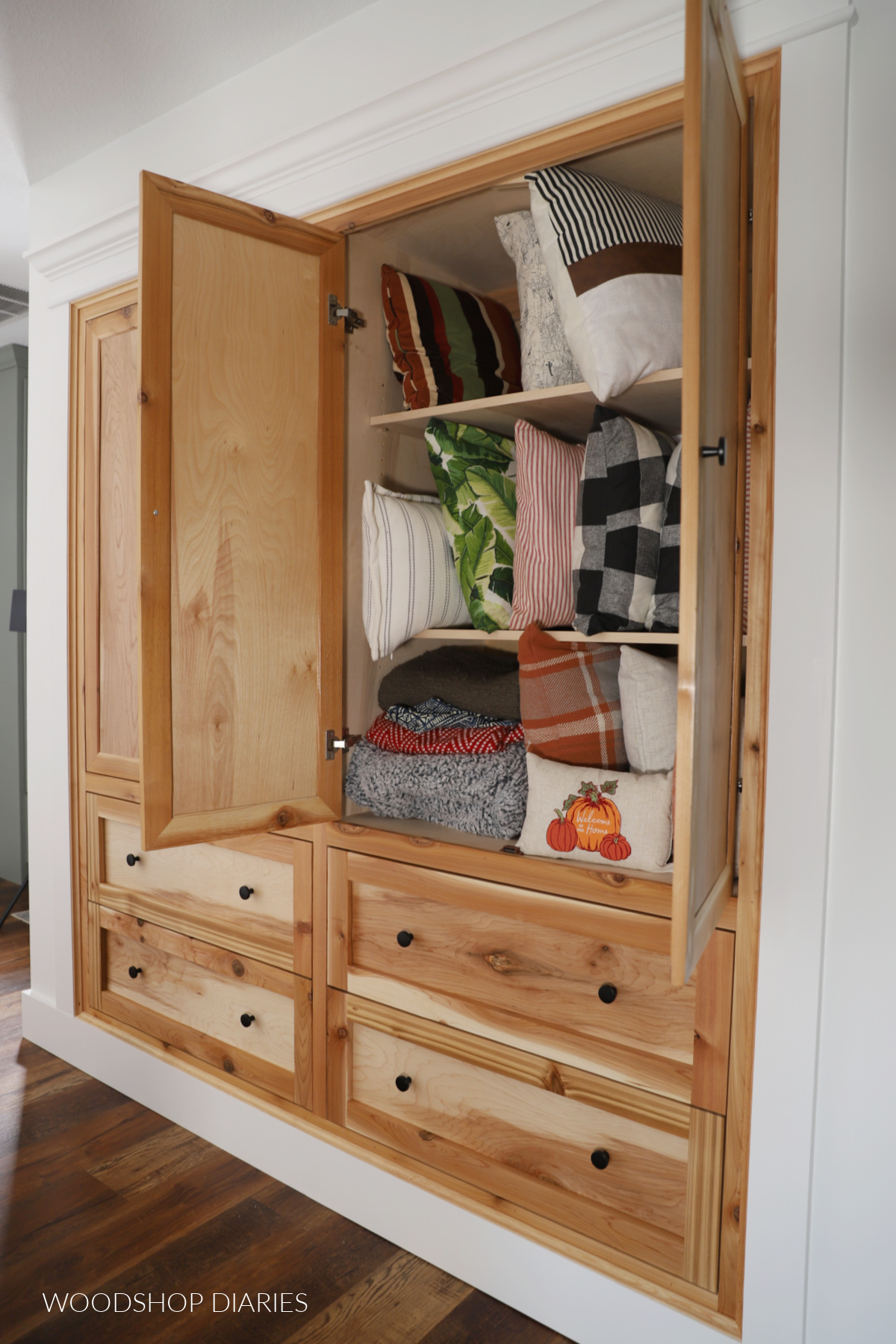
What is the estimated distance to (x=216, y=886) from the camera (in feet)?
6.95

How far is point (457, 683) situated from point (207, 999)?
102 centimetres

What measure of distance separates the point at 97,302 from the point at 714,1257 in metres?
2.59

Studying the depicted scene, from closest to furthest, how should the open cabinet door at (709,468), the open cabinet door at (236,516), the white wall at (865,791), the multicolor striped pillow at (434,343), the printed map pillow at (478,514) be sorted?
1. the open cabinet door at (709,468)
2. the white wall at (865,791)
3. the open cabinet door at (236,516)
4. the printed map pillow at (478,514)
5. the multicolor striped pillow at (434,343)

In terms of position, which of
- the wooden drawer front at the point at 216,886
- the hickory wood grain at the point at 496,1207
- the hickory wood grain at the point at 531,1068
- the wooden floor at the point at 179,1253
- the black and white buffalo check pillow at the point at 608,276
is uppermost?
the black and white buffalo check pillow at the point at 608,276

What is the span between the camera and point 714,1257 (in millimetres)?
1379

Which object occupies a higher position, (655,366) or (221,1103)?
(655,366)

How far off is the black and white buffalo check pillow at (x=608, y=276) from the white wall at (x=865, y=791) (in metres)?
0.31

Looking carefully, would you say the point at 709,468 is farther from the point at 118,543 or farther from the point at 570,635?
the point at 118,543

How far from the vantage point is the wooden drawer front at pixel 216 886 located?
195cm

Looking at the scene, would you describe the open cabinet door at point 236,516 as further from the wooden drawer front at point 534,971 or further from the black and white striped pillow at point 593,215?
the black and white striped pillow at point 593,215

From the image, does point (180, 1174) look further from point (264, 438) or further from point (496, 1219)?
point (264, 438)

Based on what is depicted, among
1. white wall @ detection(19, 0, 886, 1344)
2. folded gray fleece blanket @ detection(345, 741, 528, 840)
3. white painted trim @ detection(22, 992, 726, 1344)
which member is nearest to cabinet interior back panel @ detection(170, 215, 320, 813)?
folded gray fleece blanket @ detection(345, 741, 528, 840)

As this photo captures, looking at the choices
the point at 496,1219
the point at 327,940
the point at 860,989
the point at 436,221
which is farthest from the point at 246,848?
the point at 436,221

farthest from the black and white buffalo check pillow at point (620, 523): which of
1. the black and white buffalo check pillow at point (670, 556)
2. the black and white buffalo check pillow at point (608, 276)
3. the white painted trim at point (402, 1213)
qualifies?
the white painted trim at point (402, 1213)
